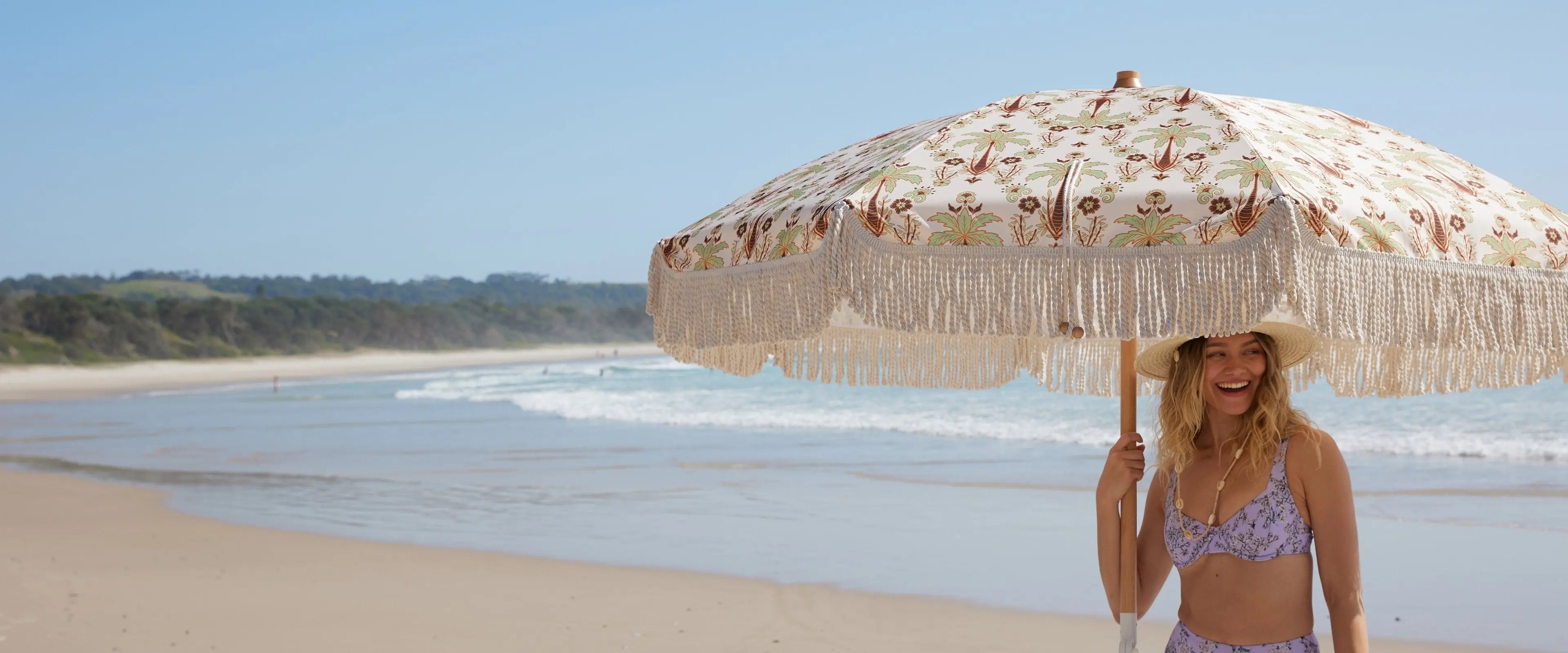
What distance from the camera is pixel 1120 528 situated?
101 inches

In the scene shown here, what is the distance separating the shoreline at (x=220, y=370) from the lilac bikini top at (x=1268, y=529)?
33.4 metres

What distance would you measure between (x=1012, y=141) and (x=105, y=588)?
646 centimetres

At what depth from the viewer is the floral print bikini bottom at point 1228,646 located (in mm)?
2428

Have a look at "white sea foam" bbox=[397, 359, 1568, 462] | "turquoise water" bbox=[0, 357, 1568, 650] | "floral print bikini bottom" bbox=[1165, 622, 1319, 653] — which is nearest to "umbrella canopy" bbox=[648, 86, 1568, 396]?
"floral print bikini bottom" bbox=[1165, 622, 1319, 653]

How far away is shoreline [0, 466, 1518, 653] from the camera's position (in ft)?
18.8

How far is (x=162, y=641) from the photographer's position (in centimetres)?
566

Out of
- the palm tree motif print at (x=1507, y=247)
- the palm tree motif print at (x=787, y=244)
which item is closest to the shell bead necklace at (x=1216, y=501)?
the palm tree motif print at (x=1507, y=247)

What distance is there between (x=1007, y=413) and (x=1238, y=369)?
1703 cm

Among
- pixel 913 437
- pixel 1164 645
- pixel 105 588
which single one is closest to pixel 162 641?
pixel 105 588

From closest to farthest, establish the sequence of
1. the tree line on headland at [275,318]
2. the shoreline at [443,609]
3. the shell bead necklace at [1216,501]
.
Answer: the shell bead necklace at [1216,501], the shoreline at [443,609], the tree line on headland at [275,318]

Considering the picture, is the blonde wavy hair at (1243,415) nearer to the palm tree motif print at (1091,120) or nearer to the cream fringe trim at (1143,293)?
the cream fringe trim at (1143,293)

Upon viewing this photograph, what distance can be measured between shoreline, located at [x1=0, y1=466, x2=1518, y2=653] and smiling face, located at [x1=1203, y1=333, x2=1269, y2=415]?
3.40 meters

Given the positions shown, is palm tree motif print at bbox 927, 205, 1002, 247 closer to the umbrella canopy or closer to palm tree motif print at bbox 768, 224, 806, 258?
the umbrella canopy

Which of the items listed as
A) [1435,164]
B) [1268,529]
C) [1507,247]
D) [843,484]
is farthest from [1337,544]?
[843,484]
